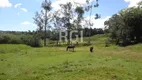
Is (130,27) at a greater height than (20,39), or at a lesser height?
greater

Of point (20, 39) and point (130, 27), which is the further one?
point (20, 39)

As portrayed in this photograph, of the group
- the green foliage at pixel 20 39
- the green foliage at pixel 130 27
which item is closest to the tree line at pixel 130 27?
the green foliage at pixel 130 27

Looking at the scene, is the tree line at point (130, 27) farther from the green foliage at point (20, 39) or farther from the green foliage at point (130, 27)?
the green foliage at point (20, 39)

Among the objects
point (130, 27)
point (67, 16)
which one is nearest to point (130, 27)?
point (130, 27)

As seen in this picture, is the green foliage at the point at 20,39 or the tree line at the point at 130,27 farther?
the green foliage at the point at 20,39

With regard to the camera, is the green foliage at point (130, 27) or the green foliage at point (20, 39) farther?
the green foliage at point (20, 39)

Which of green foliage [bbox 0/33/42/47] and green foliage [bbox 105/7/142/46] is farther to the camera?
green foliage [bbox 0/33/42/47]

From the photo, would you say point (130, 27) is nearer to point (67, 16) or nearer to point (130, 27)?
point (130, 27)

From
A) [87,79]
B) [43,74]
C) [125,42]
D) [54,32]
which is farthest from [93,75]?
[54,32]

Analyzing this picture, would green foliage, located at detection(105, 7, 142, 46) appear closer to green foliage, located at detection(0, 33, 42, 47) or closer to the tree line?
the tree line

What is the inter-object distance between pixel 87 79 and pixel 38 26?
242ft

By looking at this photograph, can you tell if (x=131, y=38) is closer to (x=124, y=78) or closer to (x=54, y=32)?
(x=54, y=32)

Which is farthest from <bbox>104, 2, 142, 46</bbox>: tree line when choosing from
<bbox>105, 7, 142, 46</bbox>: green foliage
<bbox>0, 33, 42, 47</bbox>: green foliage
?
<bbox>0, 33, 42, 47</bbox>: green foliage

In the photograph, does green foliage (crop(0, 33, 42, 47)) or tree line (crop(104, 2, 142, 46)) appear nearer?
tree line (crop(104, 2, 142, 46))
